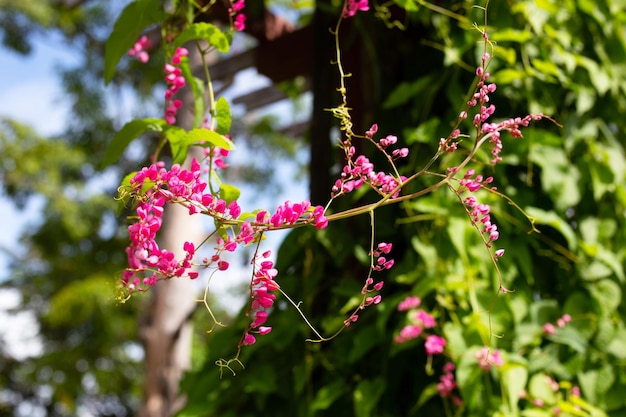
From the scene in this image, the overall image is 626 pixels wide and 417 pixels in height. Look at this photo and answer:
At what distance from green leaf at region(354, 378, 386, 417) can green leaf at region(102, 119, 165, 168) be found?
20.2 inches

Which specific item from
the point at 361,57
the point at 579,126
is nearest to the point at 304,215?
the point at 579,126

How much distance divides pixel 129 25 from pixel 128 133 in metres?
0.12

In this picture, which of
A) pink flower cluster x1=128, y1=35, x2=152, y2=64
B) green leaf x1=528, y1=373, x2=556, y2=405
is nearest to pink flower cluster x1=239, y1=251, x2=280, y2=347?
pink flower cluster x1=128, y1=35, x2=152, y2=64

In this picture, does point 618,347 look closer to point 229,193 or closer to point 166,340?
point 229,193

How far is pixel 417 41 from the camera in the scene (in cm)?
139

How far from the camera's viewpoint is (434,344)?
3.56 ft

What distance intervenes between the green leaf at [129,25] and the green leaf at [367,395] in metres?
0.59

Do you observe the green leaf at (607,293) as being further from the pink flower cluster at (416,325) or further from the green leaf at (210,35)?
the green leaf at (210,35)

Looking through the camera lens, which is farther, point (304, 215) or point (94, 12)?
point (94, 12)

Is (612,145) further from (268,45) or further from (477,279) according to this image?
(268,45)

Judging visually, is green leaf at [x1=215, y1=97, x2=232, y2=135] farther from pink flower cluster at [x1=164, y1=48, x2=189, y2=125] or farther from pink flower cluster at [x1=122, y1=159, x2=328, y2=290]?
pink flower cluster at [x1=122, y1=159, x2=328, y2=290]

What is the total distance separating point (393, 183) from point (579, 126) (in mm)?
824

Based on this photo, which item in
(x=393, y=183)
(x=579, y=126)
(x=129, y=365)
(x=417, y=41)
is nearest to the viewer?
(x=393, y=183)

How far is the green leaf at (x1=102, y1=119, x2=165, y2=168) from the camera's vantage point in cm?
81
